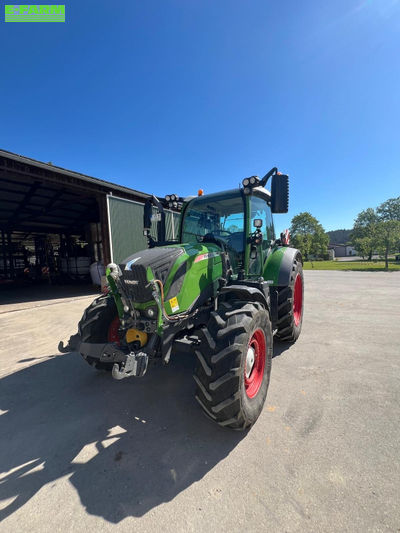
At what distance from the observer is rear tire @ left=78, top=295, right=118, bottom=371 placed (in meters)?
2.94

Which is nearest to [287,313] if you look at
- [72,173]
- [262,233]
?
[262,233]

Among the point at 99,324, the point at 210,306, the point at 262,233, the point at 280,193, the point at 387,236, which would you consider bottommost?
the point at 99,324

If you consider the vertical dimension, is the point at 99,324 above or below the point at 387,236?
below

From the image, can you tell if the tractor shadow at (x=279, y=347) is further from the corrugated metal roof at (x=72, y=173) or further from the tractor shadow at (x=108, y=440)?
the corrugated metal roof at (x=72, y=173)

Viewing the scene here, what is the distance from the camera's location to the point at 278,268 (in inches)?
153

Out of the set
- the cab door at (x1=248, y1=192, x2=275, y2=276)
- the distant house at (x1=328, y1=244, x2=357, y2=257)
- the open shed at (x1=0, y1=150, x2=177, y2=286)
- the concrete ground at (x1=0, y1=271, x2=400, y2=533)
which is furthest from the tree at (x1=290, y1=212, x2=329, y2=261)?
the concrete ground at (x1=0, y1=271, x2=400, y2=533)

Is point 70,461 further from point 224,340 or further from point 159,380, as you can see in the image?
point 224,340

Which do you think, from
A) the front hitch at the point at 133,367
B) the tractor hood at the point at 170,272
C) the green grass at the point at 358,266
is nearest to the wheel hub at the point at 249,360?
the tractor hood at the point at 170,272

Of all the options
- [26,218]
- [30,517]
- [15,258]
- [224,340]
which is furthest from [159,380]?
[15,258]

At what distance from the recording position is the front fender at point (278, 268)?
3772 millimetres

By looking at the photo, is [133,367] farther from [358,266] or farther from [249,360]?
[358,266]

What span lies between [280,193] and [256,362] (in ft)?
6.53

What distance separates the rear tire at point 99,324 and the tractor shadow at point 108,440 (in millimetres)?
561

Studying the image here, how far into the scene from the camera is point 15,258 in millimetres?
19500
